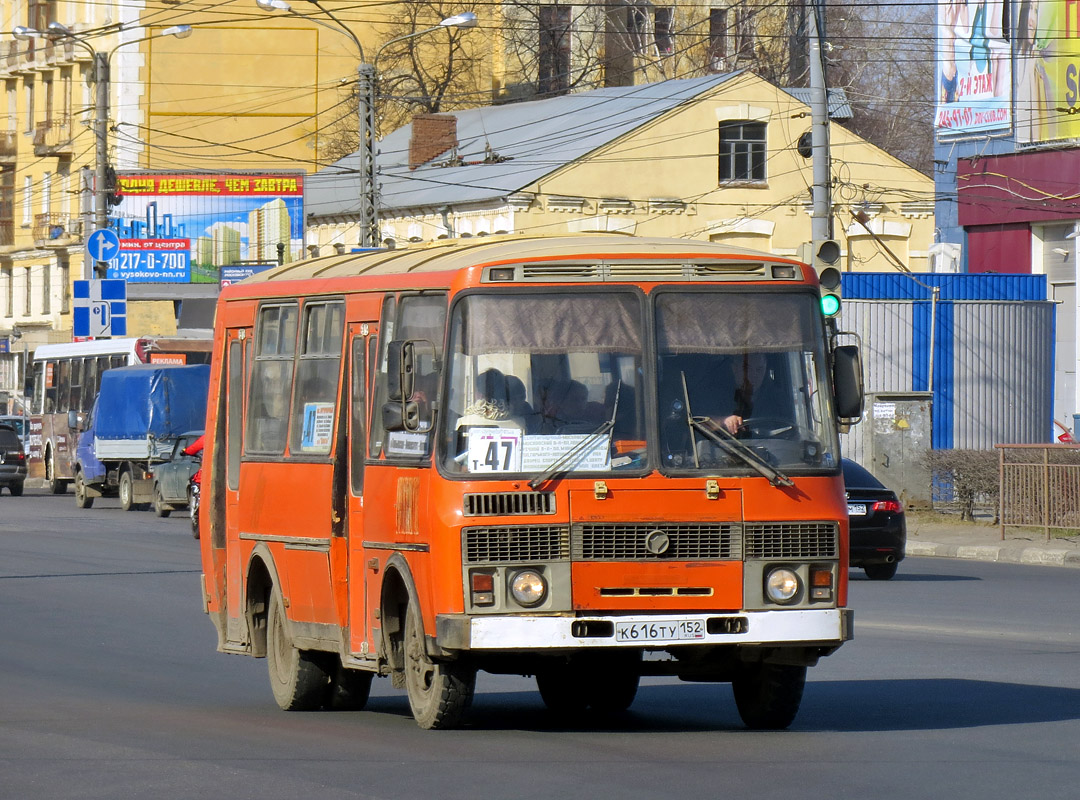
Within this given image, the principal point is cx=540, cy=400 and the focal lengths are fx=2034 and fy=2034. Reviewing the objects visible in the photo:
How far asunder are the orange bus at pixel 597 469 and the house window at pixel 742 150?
1651 inches

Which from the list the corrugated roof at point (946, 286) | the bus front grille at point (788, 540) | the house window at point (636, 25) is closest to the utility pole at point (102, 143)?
the corrugated roof at point (946, 286)

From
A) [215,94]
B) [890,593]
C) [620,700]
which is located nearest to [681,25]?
[215,94]

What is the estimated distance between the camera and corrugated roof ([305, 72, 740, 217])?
5106 cm

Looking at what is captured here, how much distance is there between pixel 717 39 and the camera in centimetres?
7294

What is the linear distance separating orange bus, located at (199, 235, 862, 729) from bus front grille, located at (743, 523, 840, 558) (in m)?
0.01

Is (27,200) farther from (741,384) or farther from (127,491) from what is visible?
(741,384)

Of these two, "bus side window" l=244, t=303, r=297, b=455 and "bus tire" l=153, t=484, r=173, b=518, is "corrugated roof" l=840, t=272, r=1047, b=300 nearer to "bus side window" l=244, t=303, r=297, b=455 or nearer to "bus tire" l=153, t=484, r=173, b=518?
"bus tire" l=153, t=484, r=173, b=518

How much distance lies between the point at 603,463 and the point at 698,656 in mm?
1143

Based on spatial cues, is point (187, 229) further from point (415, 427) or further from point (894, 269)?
point (415, 427)

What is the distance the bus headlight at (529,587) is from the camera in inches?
376

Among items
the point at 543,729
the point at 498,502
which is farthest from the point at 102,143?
the point at 498,502

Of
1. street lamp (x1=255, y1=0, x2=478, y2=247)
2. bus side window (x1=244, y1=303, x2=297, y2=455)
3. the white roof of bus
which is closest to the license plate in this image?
bus side window (x1=244, y1=303, x2=297, y2=455)

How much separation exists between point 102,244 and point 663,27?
35361 millimetres

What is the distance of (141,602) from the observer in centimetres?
1858
